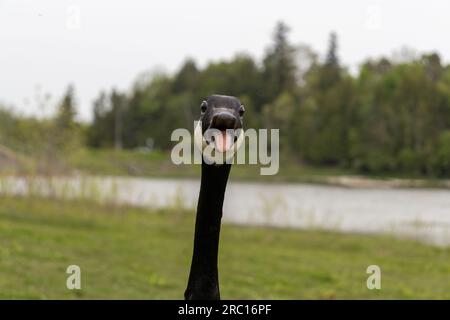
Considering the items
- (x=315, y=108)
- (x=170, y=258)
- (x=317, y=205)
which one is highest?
(x=315, y=108)

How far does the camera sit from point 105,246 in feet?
47.3

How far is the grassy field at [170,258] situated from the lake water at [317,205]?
0.91 metres

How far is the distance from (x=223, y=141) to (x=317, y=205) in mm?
26476

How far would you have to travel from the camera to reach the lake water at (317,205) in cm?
2095

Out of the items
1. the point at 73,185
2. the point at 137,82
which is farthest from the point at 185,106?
the point at 73,185

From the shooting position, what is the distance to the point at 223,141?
3.45m

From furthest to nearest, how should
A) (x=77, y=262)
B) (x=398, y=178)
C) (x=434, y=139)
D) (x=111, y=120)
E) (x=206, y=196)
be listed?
(x=111, y=120) → (x=398, y=178) → (x=434, y=139) → (x=77, y=262) → (x=206, y=196)

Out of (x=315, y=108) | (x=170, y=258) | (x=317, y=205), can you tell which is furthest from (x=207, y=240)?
(x=315, y=108)

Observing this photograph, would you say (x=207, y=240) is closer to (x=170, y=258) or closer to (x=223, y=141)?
(x=223, y=141)

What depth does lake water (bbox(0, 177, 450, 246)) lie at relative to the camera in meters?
21.0

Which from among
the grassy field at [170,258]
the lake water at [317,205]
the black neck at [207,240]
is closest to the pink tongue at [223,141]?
the black neck at [207,240]

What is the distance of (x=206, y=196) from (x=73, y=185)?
721 inches
